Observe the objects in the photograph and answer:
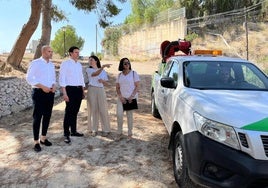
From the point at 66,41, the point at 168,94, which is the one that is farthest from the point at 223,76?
the point at 66,41

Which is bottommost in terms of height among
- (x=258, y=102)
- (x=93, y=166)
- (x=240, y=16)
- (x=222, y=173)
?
(x=93, y=166)

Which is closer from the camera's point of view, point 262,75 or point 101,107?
point 262,75

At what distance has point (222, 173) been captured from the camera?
370cm

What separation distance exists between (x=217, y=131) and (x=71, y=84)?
3599 mm

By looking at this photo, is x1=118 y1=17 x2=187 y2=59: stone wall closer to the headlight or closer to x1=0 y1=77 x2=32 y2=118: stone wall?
x1=0 y1=77 x2=32 y2=118: stone wall

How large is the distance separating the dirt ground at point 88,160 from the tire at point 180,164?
1.31ft

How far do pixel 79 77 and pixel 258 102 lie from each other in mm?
3532

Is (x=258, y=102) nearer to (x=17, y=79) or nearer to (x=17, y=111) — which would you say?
(x=17, y=111)

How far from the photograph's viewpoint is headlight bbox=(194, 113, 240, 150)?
12.0 ft

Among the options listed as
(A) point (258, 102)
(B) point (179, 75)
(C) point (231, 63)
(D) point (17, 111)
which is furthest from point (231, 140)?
(D) point (17, 111)

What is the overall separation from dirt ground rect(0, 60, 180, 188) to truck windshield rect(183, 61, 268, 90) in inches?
55.6

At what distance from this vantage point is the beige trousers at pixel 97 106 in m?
7.34

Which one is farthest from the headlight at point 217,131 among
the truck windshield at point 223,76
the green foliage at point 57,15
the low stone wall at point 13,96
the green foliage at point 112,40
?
the green foliage at point 112,40

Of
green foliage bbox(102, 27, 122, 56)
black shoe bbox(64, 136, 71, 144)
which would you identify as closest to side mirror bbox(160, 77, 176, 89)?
black shoe bbox(64, 136, 71, 144)
